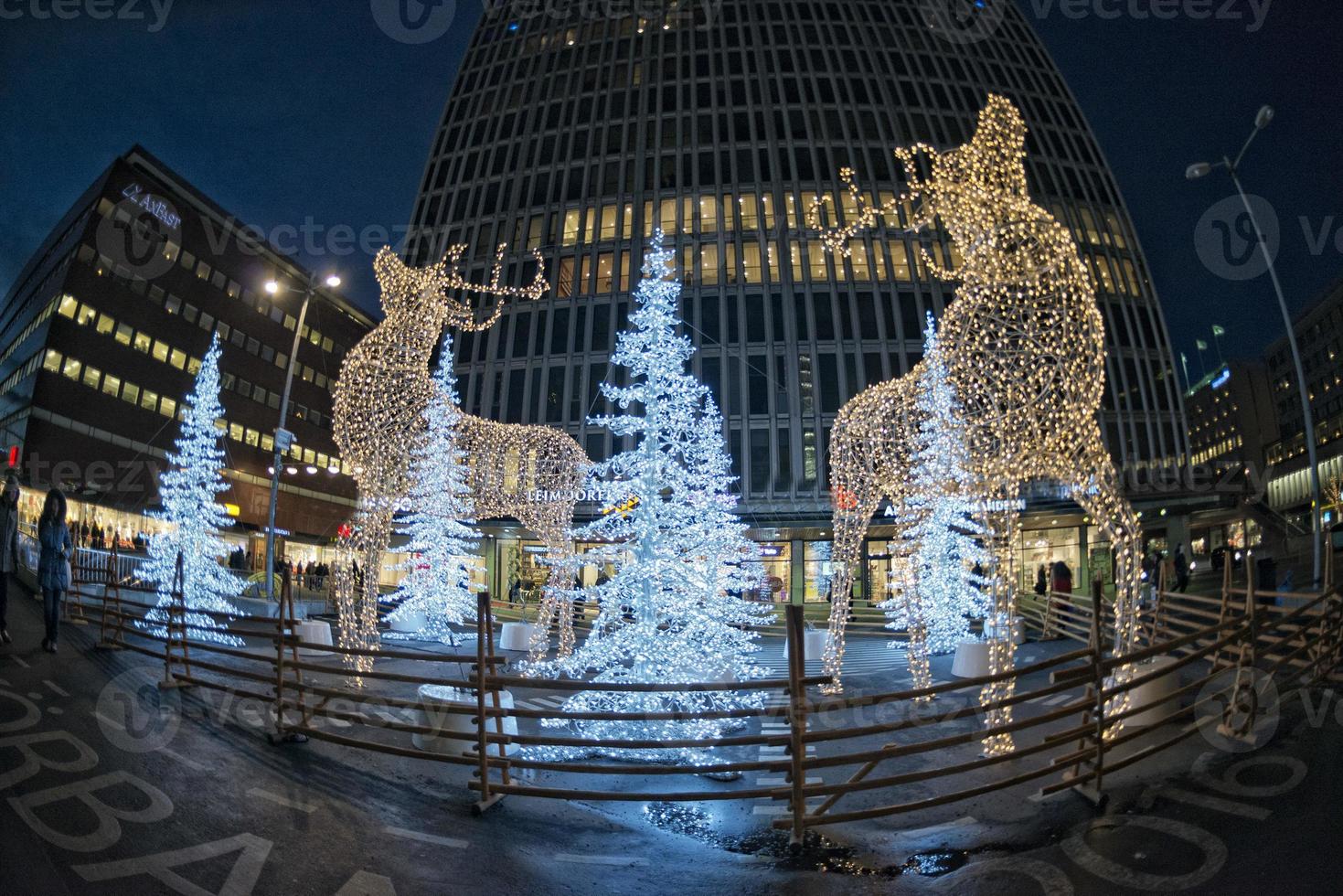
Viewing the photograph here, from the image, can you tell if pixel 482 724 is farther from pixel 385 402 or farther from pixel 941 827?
pixel 385 402

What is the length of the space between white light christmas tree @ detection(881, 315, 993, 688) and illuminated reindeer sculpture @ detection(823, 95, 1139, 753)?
325 millimetres

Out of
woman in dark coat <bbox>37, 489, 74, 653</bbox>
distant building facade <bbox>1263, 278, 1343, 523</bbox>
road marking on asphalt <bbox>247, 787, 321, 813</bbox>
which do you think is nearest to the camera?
road marking on asphalt <bbox>247, 787, 321, 813</bbox>

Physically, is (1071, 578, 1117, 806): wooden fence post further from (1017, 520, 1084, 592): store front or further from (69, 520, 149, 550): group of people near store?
(1017, 520, 1084, 592): store front

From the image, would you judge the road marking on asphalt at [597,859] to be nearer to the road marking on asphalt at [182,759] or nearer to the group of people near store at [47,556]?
the road marking on asphalt at [182,759]

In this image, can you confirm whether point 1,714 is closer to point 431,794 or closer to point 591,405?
point 431,794

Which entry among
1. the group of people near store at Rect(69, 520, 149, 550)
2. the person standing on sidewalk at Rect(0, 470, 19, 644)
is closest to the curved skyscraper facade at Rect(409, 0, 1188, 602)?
the group of people near store at Rect(69, 520, 149, 550)

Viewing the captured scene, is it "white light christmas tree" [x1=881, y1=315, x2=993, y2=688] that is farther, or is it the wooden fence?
"white light christmas tree" [x1=881, y1=315, x2=993, y2=688]

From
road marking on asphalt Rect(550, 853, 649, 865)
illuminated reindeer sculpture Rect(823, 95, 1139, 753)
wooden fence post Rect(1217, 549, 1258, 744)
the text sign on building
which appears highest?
the text sign on building

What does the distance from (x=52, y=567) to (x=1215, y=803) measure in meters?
12.3

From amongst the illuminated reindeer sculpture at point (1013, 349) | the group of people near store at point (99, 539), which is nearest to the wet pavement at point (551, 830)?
the illuminated reindeer sculpture at point (1013, 349)

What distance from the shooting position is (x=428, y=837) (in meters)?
5.61

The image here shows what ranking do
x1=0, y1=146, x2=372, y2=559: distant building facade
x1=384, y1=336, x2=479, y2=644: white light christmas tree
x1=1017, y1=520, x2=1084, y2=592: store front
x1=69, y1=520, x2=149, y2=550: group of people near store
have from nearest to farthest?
x1=384, y1=336, x2=479, y2=644: white light christmas tree < x1=69, y1=520, x2=149, y2=550: group of people near store < x1=0, y1=146, x2=372, y2=559: distant building facade < x1=1017, y1=520, x2=1084, y2=592: store front

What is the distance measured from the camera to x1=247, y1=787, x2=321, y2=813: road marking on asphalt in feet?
19.7

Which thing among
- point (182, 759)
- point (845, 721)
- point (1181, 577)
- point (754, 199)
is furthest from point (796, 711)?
point (754, 199)
